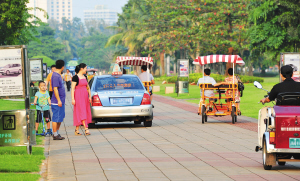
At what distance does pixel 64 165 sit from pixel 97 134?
184 inches

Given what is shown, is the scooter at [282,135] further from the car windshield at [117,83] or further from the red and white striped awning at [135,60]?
the red and white striped awning at [135,60]

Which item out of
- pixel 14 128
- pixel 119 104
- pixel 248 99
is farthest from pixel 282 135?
pixel 248 99

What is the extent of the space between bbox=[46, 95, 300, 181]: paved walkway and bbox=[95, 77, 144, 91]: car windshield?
1.09 metres

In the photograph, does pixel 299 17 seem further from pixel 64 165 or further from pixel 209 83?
pixel 64 165

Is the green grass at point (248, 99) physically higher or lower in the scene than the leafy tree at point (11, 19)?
lower

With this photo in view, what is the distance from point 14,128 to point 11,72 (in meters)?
0.97

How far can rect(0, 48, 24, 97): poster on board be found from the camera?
362 inches

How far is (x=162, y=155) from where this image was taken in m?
9.45

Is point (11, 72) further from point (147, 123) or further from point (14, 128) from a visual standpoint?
point (147, 123)

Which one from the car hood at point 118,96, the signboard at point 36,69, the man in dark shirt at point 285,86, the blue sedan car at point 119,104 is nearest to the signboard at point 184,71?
the signboard at point 36,69

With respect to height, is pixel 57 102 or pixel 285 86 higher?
pixel 285 86

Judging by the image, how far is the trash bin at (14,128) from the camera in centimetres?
909

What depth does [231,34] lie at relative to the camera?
1876 inches

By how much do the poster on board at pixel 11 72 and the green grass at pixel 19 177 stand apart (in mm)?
2232
